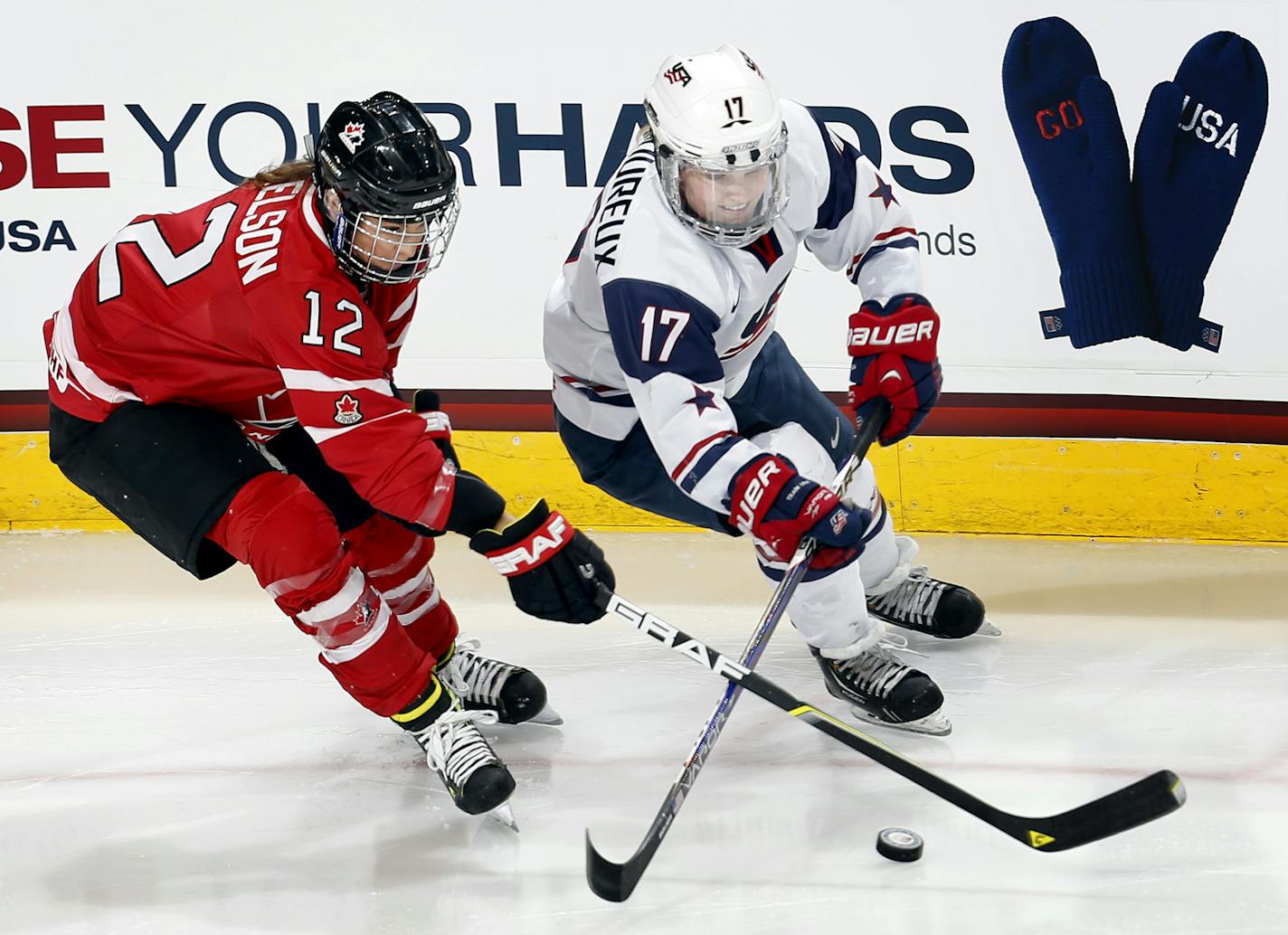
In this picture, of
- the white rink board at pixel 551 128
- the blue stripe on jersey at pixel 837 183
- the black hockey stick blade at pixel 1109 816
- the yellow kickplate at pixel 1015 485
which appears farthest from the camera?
the yellow kickplate at pixel 1015 485

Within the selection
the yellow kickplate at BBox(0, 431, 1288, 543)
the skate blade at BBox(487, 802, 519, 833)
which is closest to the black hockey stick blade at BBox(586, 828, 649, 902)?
the skate blade at BBox(487, 802, 519, 833)

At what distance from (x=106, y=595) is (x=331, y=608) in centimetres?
151

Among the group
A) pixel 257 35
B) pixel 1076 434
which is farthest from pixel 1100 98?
pixel 257 35

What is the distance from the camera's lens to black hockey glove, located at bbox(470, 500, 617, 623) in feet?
7.23

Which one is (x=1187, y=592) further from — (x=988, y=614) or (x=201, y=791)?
(x=201, y=791)

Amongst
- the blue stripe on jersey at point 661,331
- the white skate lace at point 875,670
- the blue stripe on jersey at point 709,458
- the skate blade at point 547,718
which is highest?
the blue stripe on jersey at point 661,331

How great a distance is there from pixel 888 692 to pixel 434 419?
3.20 feet

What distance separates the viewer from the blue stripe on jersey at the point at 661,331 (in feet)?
7.22

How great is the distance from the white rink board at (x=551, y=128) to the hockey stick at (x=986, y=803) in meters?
1.62

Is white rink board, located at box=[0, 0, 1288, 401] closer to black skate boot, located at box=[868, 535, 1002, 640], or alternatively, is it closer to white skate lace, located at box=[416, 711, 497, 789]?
black skate boot, located at box=[868, 535, 1002, 640]

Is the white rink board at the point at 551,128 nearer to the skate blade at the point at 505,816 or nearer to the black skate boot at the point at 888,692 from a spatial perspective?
the black skate boot at the point at 888,692

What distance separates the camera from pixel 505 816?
2389mm

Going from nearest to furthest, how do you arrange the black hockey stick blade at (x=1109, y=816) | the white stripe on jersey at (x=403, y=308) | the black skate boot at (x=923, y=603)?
the black hockey stick blade at (x=1109, y=816) < the white stripe on jersey at (x=403, y=308) < the black skate boot at (x=923, y=603)

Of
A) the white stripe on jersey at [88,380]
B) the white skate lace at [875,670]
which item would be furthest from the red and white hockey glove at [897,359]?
the white stripe on jersey at [88,380]
